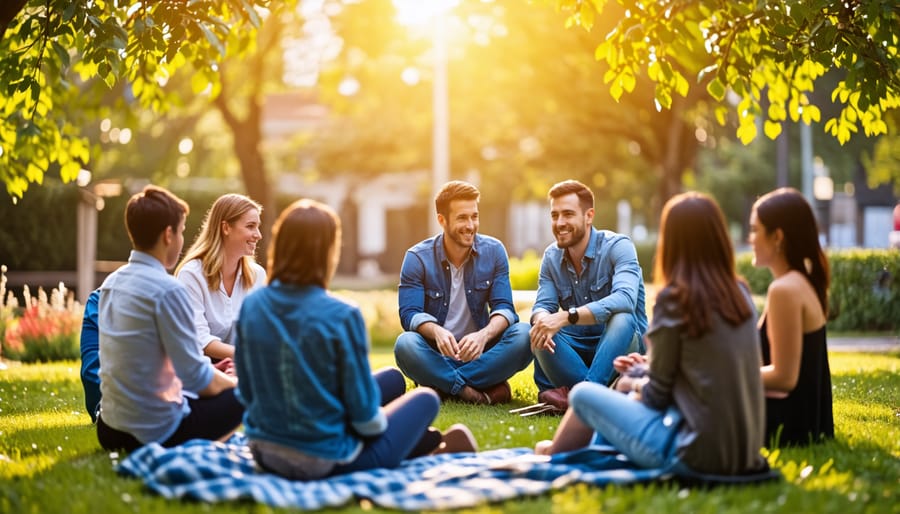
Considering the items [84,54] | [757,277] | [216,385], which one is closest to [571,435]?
[216,385]

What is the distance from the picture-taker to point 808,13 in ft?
24.1

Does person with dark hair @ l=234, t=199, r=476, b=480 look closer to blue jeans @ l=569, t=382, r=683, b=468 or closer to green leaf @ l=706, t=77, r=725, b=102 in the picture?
blue jeans @ l=569, t=382, r=683, b=468

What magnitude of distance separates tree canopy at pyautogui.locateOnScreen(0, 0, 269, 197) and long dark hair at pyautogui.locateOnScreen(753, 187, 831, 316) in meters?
4.26

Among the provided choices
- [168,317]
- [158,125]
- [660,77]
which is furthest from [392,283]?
[168,317]

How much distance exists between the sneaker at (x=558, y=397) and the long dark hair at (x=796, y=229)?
257 cm

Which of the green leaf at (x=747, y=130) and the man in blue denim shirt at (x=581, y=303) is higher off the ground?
the green leaf at (x=747, y=130)

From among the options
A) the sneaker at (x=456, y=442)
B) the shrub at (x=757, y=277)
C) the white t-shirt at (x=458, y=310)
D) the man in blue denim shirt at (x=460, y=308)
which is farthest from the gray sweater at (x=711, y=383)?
the shrub at (x=757, y=277)

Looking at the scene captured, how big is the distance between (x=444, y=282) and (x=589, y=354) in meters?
1.32

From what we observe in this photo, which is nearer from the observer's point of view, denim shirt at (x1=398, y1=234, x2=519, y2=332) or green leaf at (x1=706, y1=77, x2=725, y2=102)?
green leaf at (x1=706, y1=77, x2=725, y2=102)

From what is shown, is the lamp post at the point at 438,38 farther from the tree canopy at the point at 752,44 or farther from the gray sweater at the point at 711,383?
the gray sweater at the point at 711,383

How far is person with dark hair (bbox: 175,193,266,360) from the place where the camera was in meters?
7.28

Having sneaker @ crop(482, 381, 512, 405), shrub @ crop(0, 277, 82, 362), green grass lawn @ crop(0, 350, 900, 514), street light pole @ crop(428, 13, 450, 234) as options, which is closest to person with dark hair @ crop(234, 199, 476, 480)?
→ green grass lawn @ crop(0, 350, 900, 514)

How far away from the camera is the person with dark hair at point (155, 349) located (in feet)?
18.1

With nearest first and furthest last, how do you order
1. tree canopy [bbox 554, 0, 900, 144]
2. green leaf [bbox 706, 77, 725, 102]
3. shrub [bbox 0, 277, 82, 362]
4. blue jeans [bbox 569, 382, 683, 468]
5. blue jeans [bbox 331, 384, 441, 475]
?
blue jeans [bbox 569, 382, 683, 468] → blue jeans [bbox 331, 384, 441, 475] → tree canopy [bbox 554, 0, 900, 144] → green leaf [bbox 706, 77, 725, 102] → shrub [bbox 0, 277, 82, 362]
